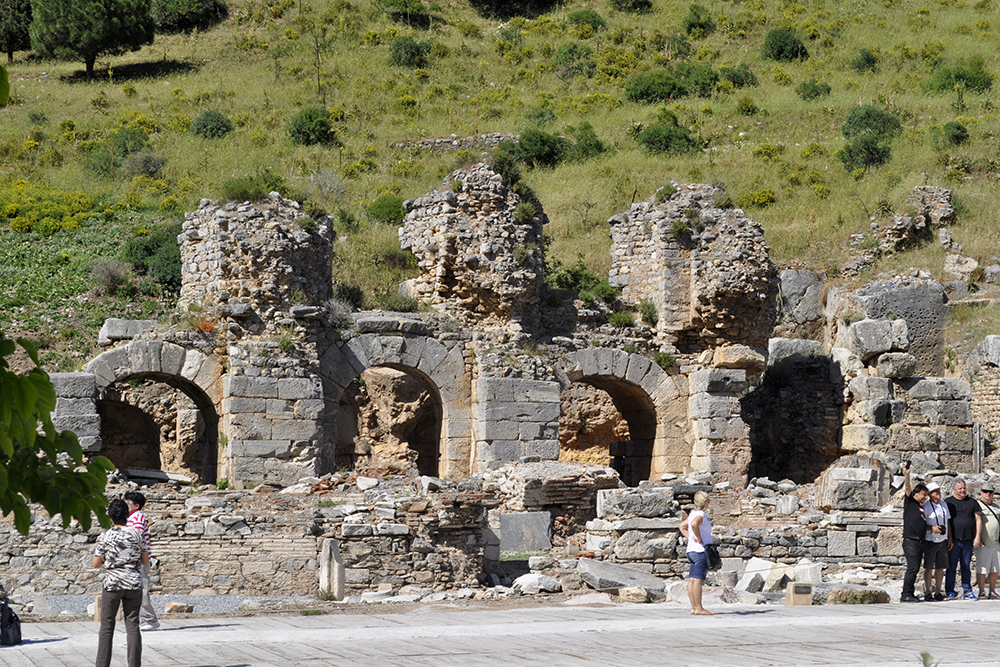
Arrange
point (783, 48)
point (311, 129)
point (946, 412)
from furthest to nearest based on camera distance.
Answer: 1. point (783, 48)
2. point (311, 129)
3. point (946, 412)

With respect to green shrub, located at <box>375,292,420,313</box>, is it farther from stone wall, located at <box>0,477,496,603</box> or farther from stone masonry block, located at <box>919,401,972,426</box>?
stone masonry block, located at <box>919,401,972,426</box>

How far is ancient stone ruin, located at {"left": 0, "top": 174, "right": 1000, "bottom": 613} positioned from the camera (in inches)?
493

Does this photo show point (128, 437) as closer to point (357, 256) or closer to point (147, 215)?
point (357, 256)

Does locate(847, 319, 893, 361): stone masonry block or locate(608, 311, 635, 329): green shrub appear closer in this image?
locate(847, 319, 893, 361): stone masonry block

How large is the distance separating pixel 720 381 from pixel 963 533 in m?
8.37

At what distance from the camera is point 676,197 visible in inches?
809

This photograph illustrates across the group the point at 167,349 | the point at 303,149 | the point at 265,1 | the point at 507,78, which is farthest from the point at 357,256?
the point at 265,1

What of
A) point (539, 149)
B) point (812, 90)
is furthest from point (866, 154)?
point (539, 149)

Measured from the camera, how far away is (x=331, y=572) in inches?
458

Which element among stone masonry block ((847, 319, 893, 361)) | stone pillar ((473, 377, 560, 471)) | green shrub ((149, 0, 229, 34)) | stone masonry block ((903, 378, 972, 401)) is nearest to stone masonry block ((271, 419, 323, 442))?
stone pillar ((473, 377, 560, 471))

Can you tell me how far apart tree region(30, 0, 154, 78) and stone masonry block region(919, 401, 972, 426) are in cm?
3861

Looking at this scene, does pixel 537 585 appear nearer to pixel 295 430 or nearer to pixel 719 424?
pixel 295 430

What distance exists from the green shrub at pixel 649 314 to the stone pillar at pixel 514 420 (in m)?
2.51

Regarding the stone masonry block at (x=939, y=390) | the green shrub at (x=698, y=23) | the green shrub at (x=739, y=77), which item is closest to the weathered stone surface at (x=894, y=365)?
the stone masonry block at (x=939, y=390)
